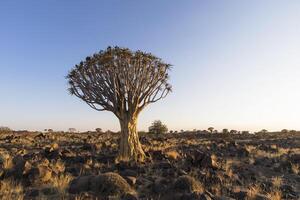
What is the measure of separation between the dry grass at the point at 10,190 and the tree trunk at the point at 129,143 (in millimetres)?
6052

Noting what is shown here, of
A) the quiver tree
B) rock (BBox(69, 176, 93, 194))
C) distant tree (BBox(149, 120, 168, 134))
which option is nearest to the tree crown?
the quiver tree

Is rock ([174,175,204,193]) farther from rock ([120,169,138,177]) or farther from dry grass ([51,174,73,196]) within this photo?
dry grass ([51,174,73,196])

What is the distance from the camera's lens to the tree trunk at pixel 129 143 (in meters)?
14.6

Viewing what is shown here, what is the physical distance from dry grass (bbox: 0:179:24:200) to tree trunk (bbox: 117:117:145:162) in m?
Result: 6.05

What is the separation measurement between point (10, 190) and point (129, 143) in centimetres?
703

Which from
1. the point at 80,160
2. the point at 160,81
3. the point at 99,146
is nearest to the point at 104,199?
the point at 80,160

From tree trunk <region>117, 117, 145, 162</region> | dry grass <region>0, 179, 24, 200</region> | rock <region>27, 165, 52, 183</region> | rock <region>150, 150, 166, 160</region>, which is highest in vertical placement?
tree trunk <region>117, 117, 145, 162</region>

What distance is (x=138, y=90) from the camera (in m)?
15.3

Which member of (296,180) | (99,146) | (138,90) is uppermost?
(138,90)

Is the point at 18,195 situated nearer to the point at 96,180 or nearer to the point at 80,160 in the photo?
the point at 96,180

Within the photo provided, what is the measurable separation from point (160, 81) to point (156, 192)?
7.69 m

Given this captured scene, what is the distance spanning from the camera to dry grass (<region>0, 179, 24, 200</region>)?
24.6 feet

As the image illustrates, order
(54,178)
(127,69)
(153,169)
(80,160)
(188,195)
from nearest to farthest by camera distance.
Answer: (188,195), (54,178), (153,169), (80,160), (127,69)

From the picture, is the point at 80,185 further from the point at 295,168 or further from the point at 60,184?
the point at 295,168
